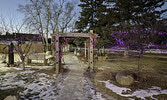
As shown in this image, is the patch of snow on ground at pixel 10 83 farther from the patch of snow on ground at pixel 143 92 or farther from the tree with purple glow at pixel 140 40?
the tree with purple glow at pixel 140 40

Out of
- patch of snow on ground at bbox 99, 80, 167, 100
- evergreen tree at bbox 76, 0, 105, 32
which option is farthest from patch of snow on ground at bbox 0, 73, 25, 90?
evergreen tree at bbox 76, 0, 105, 32

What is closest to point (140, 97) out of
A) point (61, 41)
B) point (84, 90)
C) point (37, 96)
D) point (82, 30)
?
point (84, 90)

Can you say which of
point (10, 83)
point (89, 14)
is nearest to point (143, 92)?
point (10, 83)

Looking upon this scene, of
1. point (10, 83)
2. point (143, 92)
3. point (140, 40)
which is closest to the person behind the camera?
point (143, 92)

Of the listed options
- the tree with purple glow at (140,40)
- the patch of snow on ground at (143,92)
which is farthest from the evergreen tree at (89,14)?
→ the patch of snow on ground at (143,92)

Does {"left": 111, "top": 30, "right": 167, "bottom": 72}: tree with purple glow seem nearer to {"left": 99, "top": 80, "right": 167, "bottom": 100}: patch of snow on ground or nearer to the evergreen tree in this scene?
{"left": 99, "top": 80, "right": 167, "bottom": 100}: patch of snow on ground

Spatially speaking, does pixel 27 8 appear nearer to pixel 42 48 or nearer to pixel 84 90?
pixel 42 48

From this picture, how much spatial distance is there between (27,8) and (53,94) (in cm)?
1782

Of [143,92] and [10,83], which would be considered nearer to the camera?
[143,92]

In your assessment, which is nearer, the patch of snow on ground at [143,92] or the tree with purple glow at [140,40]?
the patch of snow on ground at [143,92]

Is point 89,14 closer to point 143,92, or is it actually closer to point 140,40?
point 140,40

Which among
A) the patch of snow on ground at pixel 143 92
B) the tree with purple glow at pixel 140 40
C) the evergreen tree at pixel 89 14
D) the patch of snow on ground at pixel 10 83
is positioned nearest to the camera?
the patch of snow on ground at pixel 143 92

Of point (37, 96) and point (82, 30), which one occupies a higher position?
point (82, 30)

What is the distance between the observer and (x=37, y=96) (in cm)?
319
